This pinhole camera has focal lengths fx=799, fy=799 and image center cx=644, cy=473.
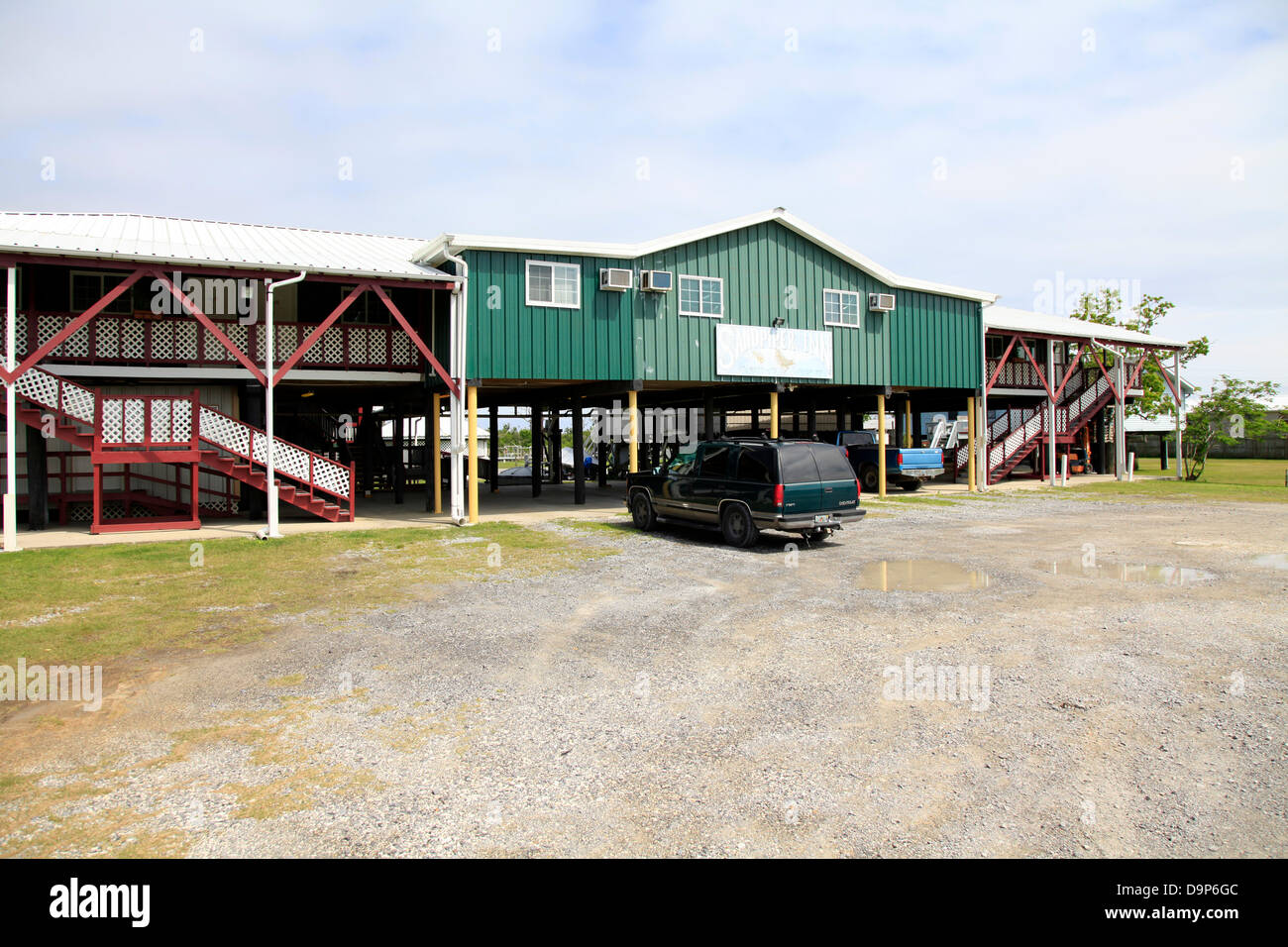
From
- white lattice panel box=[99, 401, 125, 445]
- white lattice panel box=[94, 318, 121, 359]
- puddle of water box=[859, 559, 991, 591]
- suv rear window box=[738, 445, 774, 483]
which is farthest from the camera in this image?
white lattice panel box=[94, 318, 121, 359]

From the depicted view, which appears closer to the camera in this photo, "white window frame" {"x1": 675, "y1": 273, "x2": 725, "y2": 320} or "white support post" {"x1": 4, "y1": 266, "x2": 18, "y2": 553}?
"white support post" {"x1": 4, "y1": 266, "x2": 18, "y2": 553}

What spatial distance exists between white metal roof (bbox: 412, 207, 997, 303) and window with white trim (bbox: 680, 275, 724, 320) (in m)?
1.07

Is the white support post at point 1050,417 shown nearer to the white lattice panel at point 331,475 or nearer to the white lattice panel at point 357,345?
the white lattice panel at point 357,345

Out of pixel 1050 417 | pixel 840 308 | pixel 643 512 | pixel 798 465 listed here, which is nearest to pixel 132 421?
pixel 643 512

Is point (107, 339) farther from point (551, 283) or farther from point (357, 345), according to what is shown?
point (551, 283)

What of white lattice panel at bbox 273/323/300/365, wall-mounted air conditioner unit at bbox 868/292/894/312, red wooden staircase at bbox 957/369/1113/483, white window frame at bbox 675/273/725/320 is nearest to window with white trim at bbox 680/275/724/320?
white window frame at bbox 675/273/725/320

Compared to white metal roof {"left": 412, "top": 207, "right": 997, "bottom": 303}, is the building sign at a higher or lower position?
lower

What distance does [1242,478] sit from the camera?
35344 mm

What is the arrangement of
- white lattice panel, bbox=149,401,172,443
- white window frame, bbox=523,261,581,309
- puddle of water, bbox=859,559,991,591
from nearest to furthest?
puddle of water, bbox=859,559,991,591 < white lattice panel, bbox=149,401,172,443 < white window frame, bbox=523,261,581,309

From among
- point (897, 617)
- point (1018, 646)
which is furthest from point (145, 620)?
point (1018, 646)

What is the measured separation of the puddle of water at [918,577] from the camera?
1067 cm

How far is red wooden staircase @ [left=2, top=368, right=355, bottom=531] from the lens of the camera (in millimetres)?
16078

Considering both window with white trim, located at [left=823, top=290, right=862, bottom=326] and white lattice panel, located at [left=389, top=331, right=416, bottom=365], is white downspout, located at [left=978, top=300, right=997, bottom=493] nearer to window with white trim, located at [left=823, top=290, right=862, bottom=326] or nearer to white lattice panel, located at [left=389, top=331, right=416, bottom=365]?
window with white trim, located at [left=823, top=290, right=862, bottom=326]
